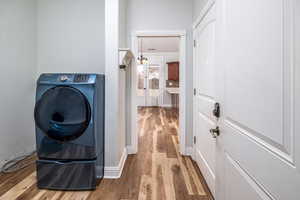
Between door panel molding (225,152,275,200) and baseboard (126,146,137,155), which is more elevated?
door panel molding (225,152,275,200)

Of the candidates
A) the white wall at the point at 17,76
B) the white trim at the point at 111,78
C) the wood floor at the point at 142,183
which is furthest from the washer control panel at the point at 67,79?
the wood floor at the point at 142,183

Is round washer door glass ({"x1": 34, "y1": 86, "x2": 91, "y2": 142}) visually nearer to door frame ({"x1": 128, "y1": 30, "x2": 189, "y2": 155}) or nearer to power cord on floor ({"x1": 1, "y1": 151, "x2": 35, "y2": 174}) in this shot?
power cord on floor ({"x1": 1, "y1": 151, "x2": 35, "y2": 174})

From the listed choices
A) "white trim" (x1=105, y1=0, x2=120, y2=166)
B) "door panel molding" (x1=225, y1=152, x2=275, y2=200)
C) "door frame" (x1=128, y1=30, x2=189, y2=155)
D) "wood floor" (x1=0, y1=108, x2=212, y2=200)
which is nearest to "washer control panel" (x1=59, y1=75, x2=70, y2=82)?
"white trim" (x1=105, y1=0, x2=120, y2=166)

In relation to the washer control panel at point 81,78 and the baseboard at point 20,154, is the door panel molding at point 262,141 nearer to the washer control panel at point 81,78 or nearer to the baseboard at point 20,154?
the washer control panel at point 81,78

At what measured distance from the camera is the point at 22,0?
98.4 inches

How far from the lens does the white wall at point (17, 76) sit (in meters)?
2.27

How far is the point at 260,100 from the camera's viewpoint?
31.5 inches

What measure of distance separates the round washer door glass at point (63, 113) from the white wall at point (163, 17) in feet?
5.18

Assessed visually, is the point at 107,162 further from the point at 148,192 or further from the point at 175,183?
the point at 175,183

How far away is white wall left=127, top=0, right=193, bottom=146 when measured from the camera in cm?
289

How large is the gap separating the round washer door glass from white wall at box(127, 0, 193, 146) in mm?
1579

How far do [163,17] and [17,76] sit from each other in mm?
2325

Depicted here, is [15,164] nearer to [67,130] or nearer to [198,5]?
[67,130]

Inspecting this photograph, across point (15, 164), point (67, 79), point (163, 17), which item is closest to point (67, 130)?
point (67, 79)
